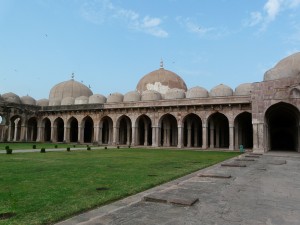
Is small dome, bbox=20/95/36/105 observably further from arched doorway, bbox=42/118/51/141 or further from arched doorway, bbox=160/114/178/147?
arched doorway, bbox=160/114/178/147

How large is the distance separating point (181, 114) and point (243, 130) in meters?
8.70

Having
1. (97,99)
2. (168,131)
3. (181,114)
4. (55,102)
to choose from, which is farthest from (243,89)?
(55,102)

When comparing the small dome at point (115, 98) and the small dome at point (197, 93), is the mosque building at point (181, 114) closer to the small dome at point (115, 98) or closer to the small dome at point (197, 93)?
the small dome at point (197, 93)

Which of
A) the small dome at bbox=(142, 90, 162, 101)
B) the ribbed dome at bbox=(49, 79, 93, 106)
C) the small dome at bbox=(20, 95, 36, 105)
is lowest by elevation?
the small dome at bbox=(142, 90, 162, 101)

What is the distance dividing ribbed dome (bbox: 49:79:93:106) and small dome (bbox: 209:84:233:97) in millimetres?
24781

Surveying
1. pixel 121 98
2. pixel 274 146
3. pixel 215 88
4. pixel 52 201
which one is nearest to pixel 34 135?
pixel 121 98

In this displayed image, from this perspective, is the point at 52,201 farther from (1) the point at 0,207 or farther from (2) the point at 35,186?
(2) the point at 35,186

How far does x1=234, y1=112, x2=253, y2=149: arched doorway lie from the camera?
2830cm

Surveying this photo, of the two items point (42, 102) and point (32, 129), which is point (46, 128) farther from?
point (42, 102)

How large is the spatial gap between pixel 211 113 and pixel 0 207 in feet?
83.2

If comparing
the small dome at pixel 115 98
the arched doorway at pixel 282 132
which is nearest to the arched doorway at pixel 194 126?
the arched doorway at pixel 282 132

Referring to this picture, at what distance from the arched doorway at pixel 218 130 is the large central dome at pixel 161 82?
10.0 metres

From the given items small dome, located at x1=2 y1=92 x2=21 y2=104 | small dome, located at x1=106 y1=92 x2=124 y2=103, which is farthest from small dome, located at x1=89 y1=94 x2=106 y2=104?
small dome, located at x1=2 y1=92 x2=21 y2=104

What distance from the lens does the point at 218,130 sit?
3256 centimetres
